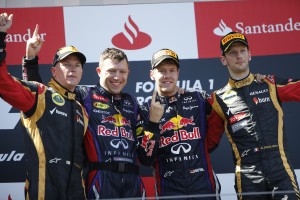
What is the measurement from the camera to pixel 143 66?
385cm

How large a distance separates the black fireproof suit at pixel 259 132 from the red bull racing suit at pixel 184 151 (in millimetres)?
166

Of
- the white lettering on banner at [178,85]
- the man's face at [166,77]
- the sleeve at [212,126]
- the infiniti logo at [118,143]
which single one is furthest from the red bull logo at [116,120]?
the white lettering on banner at [178,85]

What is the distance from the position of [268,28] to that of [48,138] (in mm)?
2230

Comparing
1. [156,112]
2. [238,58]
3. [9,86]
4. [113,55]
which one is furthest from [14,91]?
[238,58]

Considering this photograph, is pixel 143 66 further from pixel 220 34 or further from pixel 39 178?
pixel 39 178

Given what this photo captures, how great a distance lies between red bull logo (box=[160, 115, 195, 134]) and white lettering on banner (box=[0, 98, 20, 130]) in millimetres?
1321

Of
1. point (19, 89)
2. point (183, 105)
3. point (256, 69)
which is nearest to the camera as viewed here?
point (19, 89)

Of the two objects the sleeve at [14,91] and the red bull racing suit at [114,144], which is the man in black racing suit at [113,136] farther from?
the sleeve at [14,91]

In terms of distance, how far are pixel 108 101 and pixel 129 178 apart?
50 centimetres

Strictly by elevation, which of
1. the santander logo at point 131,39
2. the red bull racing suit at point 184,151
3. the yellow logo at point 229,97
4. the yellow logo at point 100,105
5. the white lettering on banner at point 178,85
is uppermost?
the santander logo at point 131,39

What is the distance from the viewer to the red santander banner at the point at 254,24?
3.89 meters

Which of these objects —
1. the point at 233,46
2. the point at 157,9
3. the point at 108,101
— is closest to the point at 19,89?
the point at 108,101

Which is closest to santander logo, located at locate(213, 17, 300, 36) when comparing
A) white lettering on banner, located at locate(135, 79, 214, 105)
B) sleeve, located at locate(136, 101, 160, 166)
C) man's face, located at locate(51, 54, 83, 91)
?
white lettering on banner, located at locate(135, 79, 214, 105)

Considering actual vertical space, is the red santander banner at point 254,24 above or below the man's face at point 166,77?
above
